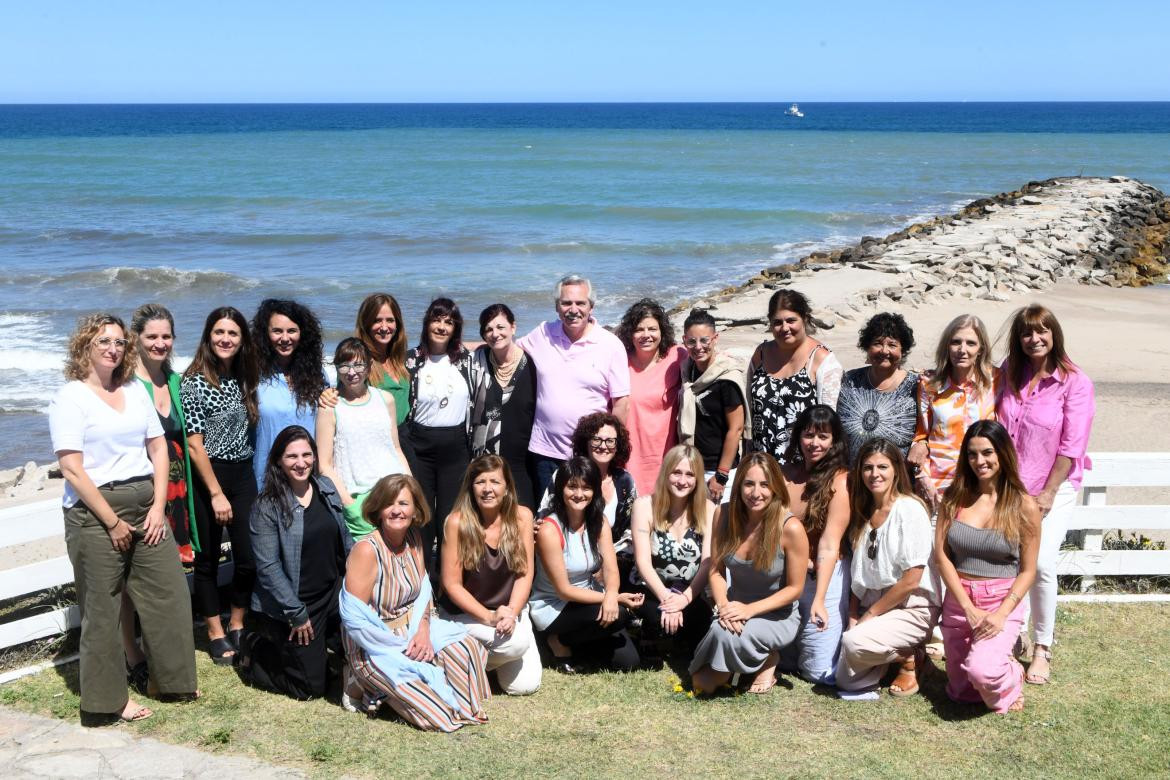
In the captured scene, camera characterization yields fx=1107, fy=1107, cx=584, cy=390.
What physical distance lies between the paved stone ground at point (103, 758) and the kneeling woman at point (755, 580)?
2.18m

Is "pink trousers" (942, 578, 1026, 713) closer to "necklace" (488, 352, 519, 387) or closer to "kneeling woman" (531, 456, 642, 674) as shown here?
"kneeling woman" (531, 456, 642, 674)

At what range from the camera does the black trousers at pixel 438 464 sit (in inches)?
253

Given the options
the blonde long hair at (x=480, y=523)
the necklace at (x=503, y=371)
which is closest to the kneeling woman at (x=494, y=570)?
the blonde long hair at (x=480, y=523)

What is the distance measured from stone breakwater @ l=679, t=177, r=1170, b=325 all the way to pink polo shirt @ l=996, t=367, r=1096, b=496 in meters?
11.0

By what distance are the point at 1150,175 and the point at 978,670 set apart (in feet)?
171

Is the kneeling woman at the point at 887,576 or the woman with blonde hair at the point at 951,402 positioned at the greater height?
the woman with blonde hair at the point at 951,402

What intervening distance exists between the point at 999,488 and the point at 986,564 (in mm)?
402

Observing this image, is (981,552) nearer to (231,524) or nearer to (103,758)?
(231,524)

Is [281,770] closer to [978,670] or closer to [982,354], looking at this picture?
[978,670]

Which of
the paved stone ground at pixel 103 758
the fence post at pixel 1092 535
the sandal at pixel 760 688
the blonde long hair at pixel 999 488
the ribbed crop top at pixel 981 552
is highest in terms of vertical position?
the blonde long hair at pixel 999 488

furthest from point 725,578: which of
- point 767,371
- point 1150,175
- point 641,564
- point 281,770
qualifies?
point 1150,175

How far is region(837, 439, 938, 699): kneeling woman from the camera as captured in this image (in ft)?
18.6

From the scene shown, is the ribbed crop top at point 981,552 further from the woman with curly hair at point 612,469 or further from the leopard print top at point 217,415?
the leopard print top at point 217,415

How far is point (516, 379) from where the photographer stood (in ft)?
21.5
